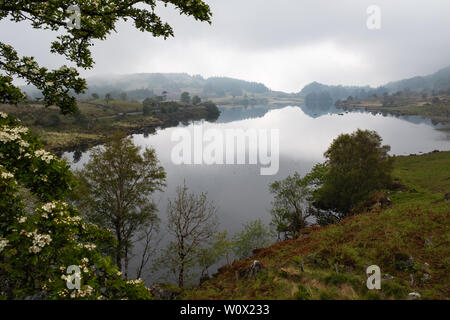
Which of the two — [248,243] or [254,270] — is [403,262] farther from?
[248,243]

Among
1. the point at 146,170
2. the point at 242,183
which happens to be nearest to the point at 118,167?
the point at 146,170

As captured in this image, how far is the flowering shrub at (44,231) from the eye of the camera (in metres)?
6.49

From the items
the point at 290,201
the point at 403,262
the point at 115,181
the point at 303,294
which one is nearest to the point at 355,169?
the point at 290,201

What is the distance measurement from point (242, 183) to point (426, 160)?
199 ft

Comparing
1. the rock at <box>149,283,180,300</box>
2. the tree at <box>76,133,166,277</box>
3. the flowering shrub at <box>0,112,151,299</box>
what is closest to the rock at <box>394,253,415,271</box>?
the flowering shrub at <box>0,112,151,299</box>

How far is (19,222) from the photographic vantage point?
7301 millimetres

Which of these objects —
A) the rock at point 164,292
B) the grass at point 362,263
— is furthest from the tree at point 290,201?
the rock at point 164,292

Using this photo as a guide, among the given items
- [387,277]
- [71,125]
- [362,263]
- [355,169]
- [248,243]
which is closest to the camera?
[387,277]

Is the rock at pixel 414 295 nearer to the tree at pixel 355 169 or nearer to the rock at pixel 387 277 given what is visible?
the rock at pixel 387 277

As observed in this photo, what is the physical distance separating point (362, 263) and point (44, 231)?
19628 millimetres

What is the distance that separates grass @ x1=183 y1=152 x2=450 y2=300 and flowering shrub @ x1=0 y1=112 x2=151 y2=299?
356 inches

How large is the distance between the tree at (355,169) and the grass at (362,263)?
8015 mm

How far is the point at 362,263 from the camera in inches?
670

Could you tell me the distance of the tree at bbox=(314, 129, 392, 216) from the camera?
37.5 m
